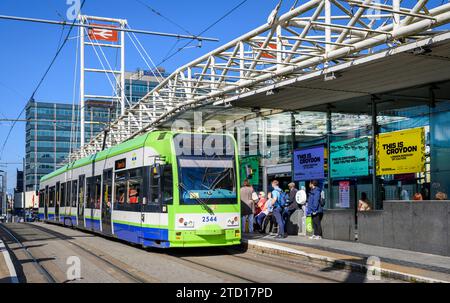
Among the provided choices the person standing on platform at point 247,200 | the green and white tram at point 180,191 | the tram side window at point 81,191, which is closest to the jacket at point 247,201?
Result: the person standing on platform at point 247,200

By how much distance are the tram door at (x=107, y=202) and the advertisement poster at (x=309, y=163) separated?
255 inches

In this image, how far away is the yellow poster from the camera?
48.1 ft

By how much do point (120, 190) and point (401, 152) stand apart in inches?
338

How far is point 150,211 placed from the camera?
1496 centimetres

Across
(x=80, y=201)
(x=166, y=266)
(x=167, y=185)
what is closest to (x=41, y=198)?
(x=80, y=201)

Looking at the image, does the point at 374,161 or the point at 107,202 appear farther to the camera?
the point at 107,202

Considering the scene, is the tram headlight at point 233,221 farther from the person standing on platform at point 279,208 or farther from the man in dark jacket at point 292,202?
the man in dark jacket at point 292,202

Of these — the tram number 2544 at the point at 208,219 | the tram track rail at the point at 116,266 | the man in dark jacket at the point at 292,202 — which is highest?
the man in dark jacket at the point at 292,202

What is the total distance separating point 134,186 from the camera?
16328 mm

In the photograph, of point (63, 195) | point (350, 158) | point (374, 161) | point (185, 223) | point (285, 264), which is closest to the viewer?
point (285, 264)

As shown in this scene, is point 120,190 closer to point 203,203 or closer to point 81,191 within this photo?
point 203,203

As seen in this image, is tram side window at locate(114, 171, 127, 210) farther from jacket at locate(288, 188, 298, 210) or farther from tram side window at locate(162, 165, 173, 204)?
jacket at locate(288, 188, 298, 210)

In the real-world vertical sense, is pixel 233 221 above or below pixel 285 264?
above

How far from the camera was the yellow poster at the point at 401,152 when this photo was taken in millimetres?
14656
